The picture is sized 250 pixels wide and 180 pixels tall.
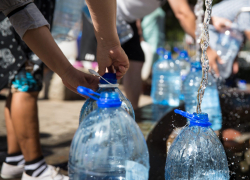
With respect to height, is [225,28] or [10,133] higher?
[225,28]

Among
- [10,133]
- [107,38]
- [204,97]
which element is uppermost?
[107,38]

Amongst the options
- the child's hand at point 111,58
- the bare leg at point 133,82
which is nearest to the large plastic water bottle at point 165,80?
the bare leg at point 133,82

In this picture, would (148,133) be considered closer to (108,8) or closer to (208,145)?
(208,145)

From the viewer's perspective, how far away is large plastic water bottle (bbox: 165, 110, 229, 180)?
3.57 feet

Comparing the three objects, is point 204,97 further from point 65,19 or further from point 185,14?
point 65,19

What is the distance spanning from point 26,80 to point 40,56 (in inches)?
34.2

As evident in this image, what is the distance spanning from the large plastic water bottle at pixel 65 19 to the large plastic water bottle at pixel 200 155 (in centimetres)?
164

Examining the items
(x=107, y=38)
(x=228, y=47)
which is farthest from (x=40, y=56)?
(x=228, y=47)

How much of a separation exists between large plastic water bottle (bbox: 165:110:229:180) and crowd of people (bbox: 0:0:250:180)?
438mm

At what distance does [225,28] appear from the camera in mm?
2893

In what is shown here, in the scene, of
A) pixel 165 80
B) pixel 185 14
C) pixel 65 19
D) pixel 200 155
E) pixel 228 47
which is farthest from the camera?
pixel 165 80

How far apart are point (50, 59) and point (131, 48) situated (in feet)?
6.88

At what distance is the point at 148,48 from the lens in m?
7.07

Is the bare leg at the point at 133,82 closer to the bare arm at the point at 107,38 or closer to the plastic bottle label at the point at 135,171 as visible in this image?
the bare arm at the point at 107,38
